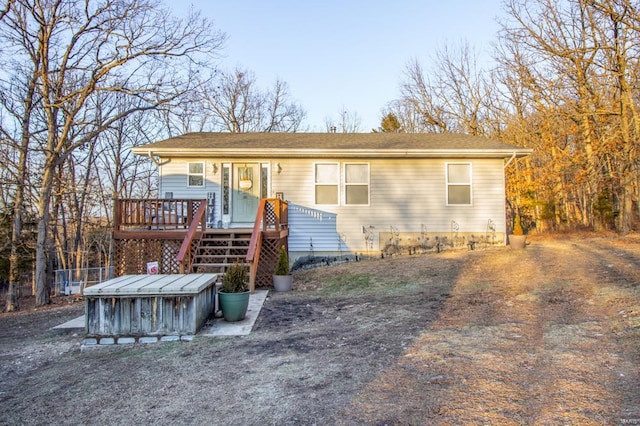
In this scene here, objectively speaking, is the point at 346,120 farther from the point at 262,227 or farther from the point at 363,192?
the point at 262,227

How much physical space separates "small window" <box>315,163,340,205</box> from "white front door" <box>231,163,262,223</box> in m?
1.71

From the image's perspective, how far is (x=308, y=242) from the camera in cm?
1041

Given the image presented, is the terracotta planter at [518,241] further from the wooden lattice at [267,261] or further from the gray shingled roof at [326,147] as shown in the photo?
the wooden lattice at [267,261]

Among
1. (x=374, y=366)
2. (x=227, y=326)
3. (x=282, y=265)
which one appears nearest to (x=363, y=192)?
(x=282, y=265)

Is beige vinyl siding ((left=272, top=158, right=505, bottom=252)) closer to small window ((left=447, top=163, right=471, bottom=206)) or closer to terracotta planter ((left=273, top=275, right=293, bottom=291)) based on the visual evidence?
small window ((left=447, top=163, right=471, bottom=206))

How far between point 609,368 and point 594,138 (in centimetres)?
1478

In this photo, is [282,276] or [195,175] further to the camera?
[195,175]

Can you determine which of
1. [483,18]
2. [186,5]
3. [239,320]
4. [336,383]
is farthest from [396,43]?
[336,383]

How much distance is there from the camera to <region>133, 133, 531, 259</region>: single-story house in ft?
34.1

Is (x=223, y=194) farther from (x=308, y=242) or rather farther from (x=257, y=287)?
(x=257, y=287)

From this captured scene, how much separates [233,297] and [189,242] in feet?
9.77

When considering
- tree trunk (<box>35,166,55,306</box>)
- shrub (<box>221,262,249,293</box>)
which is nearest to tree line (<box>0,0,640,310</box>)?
tree trunk (<box>35,166,55,306</box>)

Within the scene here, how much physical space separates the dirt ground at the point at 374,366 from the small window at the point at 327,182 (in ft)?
15.5

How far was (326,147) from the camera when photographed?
10.5 metres
